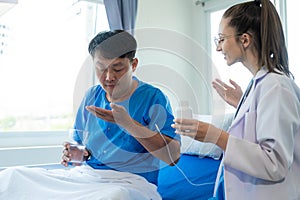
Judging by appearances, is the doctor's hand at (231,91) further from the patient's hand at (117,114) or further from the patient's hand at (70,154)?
the patient's hand at (70,154)

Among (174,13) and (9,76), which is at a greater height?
(174,13)

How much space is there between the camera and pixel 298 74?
2316mm

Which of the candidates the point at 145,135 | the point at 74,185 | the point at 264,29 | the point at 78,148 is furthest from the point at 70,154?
the point at 264,29

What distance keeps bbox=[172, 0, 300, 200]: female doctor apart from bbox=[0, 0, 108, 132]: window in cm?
166

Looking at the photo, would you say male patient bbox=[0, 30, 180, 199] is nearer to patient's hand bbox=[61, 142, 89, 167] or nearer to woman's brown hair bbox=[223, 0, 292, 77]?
Answer: patient's hand bbox=[61, 142, 89, 167]

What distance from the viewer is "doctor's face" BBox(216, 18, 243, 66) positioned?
1043mm

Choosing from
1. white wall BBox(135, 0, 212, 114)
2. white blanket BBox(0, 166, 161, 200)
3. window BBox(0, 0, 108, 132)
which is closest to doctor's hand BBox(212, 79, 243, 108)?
white blanket BBox(0, 166, 161, 200)

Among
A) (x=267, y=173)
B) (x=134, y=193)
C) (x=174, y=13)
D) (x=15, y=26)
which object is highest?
(x=174, y=13)

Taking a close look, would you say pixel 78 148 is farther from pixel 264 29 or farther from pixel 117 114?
pixel 264 29

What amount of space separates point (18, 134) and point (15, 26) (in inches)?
31.0

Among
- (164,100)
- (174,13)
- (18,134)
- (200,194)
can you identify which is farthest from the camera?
(174,13)

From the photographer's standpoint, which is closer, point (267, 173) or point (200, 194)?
point (267, 173)

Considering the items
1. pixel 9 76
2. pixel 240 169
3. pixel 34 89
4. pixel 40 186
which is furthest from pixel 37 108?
pixel 240 169

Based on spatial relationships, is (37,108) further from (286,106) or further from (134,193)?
(286,106)
